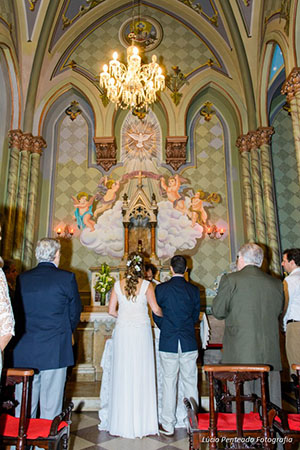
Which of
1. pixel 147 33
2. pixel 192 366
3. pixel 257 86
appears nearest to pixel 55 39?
pixel 147 33

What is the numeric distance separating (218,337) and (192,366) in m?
4.18

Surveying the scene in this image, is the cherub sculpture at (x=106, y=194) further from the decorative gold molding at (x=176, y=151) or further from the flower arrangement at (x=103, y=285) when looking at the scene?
the flower arrangement at (x=103, y=285)

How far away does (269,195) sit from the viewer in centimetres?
843

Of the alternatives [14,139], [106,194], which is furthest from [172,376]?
[14,139]

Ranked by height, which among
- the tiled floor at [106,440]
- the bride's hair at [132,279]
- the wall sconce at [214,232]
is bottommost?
the tiled floor at [106,440]

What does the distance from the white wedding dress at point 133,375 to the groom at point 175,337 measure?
0.63 feet

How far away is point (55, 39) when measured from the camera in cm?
970

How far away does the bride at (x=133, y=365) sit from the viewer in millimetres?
3703

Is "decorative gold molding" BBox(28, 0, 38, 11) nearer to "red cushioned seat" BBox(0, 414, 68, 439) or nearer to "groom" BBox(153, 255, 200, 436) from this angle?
"groom" BBox(153, 255, 200, 436)

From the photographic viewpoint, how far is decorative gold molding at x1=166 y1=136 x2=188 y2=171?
935 centimetres

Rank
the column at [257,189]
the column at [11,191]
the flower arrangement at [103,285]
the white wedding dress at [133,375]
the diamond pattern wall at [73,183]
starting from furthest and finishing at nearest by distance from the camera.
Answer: the diamond pattern wall at [73,183]
the column at [257,189]
the column at [11,191]
the flower arrangement at [103,285]
the white wedding dress at [133,375]

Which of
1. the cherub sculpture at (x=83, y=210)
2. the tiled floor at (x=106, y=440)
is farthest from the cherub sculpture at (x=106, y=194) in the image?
the tiled floor at (x=106, y=440)

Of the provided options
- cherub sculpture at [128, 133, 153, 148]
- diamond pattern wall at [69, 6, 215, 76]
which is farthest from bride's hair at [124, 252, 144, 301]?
diamond pattern wall at [69, 6, 215, 76]

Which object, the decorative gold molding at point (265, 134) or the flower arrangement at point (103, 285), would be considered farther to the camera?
the decorative gold molding at point (265, 134)
